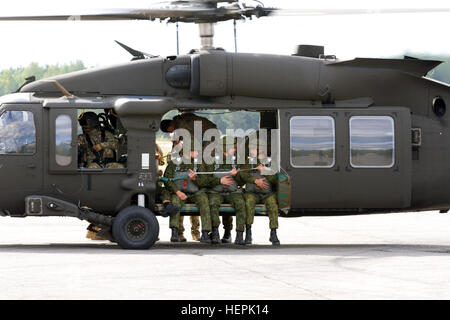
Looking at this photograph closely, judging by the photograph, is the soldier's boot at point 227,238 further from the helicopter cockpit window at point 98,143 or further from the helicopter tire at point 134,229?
the helicopter cockpit window at point 98,143

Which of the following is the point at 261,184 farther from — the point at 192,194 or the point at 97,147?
the point at 97,147

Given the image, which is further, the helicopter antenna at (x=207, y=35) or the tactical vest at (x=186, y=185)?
the tactical vest at (x=186, y=185)

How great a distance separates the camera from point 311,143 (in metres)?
14.6

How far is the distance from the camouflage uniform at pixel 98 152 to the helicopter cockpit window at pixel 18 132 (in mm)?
772

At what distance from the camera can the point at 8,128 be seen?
13977 millimetres

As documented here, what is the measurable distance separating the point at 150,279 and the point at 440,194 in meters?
6.59

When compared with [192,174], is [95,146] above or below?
above

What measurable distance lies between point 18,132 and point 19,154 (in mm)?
336

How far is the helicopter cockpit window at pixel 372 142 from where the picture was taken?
48.2ft

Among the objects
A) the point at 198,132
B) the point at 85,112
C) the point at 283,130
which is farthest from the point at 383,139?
the point at 85,112

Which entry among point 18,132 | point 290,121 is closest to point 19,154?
point 18,132

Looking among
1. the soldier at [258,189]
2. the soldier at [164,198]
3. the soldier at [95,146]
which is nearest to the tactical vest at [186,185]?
the soldier at [164,198]

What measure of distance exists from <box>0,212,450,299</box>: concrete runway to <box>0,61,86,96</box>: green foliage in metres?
128
